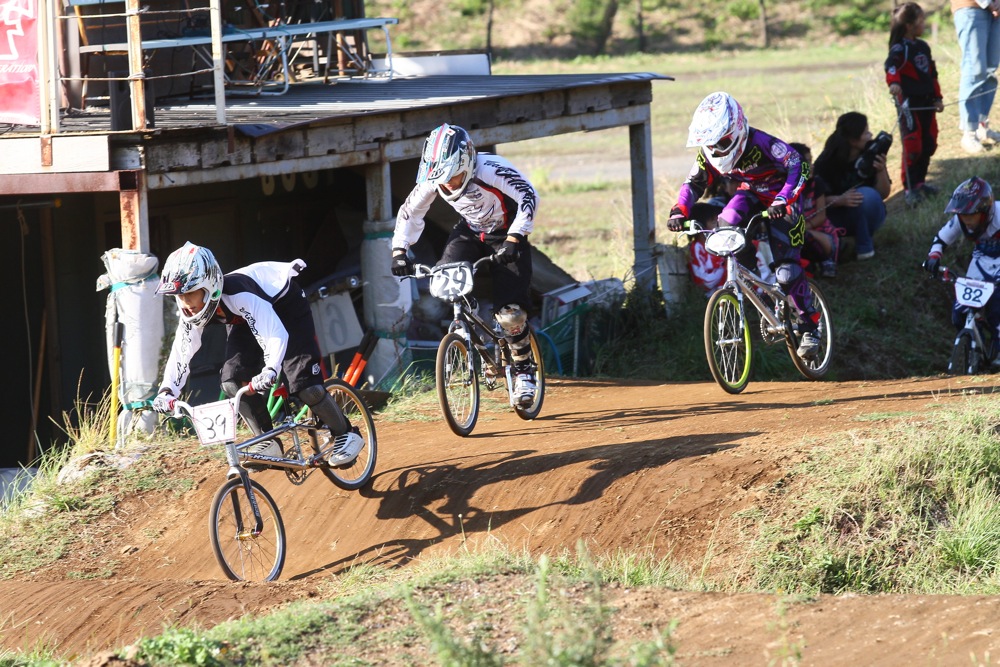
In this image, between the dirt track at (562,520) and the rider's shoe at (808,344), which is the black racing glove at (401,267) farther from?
the rider's shoe at (808,344)

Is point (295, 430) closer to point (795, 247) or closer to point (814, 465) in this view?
point (814, 465)

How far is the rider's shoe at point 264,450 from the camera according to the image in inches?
285

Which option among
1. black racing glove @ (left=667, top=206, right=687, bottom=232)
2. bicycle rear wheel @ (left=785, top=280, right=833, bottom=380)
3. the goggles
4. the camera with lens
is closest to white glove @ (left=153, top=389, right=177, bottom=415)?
black racing glove @ (left=667, top=206, right=687, bottom=232)

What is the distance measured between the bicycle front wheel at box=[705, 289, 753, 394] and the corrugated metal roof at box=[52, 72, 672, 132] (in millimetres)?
3683

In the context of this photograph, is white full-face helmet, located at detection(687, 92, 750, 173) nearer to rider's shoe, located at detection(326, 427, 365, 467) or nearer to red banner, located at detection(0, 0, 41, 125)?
rider's shoe, located at detection(326, 427, 365, 467)

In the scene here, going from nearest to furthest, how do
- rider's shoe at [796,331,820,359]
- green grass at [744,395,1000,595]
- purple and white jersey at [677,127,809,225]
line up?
1. green grass at [744,395,1000,595]
2. purple and white jersey at [677,127,809,225]
3. rider's shoe at [796,331,820,359]

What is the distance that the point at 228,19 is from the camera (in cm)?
1459

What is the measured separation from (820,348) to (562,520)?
3.69 meters

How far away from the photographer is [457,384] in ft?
27.8

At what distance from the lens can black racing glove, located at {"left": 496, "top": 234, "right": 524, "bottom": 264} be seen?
8.12 m

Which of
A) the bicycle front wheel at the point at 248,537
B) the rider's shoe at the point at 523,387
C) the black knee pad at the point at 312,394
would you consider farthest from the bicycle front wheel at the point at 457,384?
the bicycle front wheel at the point at 248,537

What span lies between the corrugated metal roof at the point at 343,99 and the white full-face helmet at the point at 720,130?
10.5ft

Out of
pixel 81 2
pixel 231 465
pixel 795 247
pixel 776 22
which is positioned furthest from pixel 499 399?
pixel 776 22

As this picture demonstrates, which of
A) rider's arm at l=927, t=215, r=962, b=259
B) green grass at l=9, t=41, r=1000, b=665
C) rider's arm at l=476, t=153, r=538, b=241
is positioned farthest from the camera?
rider's arm at l=927, t=215, r=962, b=259
